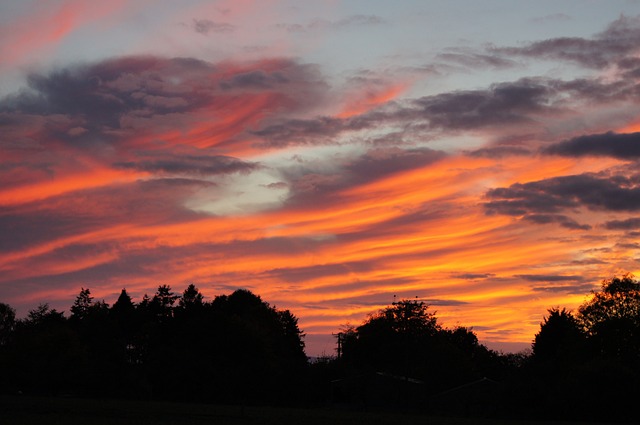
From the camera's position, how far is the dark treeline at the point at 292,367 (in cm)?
8375

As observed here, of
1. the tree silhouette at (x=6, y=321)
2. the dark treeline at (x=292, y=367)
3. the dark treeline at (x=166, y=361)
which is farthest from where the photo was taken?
the tree silhouette at (x=6, y=321)

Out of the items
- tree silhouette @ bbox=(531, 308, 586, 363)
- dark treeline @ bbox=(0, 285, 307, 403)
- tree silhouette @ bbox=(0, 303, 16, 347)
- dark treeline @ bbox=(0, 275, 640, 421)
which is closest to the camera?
dark treeline @ bbox=(0, 275, 640, 421)

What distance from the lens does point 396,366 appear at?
141250 mm

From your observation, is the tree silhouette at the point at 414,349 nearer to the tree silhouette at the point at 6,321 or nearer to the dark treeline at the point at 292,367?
the dark treeline at the point at 292,367

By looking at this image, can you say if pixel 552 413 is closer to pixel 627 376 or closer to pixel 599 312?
pixel 627 376

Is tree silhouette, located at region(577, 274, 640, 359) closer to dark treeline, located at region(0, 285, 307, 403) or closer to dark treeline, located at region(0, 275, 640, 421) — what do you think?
dark treeline, located at region(0, 275, 640, 421)

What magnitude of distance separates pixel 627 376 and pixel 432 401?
3360cm

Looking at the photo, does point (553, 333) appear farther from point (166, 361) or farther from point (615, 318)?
point (166, 361)

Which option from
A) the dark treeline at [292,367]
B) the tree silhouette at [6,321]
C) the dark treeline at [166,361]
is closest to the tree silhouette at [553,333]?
the dark treeline at [292,367]

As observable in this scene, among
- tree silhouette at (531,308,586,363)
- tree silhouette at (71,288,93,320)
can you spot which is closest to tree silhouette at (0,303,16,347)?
tree silhouette at (71,288,93,320)

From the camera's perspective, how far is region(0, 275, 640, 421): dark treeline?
8375cm

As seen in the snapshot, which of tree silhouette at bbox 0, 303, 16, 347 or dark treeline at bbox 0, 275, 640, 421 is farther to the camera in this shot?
tree silhouette at bbox 0, 303, 16, 347

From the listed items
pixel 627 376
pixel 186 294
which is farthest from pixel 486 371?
pixel 627 376

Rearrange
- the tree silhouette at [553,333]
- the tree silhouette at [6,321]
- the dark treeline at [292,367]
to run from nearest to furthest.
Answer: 1. the dark treeline at [292,367]
2. the tree silhouette at [553,333]
3. the tree silhouette at [6,321]
